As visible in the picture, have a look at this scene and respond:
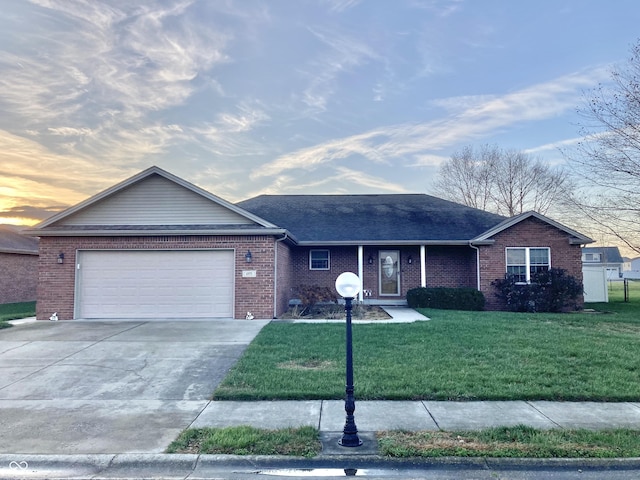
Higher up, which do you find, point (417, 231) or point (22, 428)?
point (417, 231)

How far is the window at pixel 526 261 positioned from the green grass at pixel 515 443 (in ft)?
40.5

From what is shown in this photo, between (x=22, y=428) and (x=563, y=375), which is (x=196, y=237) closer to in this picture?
(x=22, y=428)

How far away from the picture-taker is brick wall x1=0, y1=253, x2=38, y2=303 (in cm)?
2208

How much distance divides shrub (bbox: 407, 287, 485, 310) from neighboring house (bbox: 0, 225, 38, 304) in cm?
2094

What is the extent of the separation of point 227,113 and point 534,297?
12692 mm

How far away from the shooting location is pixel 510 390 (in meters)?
6.13

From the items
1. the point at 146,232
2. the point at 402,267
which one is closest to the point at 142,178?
the point at 146,232

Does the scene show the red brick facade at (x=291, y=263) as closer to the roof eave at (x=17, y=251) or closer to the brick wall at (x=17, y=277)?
the roof eave at (x=17, y=251)

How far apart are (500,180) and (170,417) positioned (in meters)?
34.1

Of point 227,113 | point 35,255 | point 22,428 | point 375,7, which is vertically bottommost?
point 22,428

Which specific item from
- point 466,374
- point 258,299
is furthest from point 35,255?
point 466,374

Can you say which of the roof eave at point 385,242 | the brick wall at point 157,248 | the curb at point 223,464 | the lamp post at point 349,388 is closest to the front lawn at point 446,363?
the lamp post at point 349,388

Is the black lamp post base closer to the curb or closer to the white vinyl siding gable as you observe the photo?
the curb

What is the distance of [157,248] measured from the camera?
13.1 metres
